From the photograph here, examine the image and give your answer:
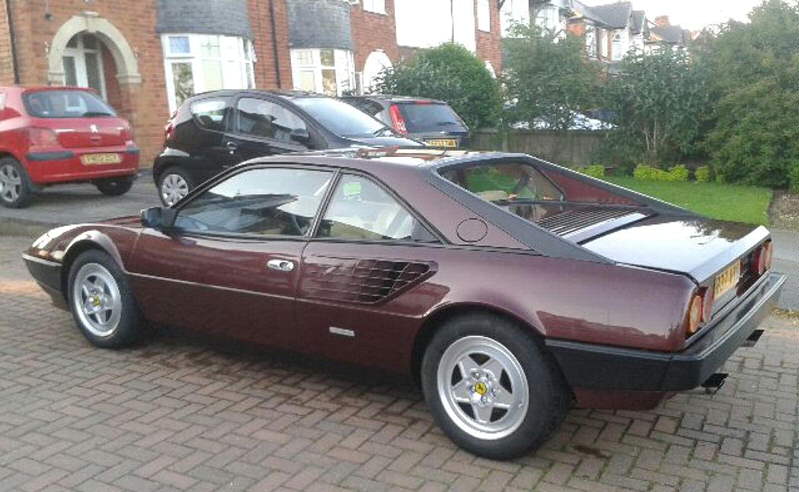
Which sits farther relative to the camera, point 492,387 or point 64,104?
point 64,104

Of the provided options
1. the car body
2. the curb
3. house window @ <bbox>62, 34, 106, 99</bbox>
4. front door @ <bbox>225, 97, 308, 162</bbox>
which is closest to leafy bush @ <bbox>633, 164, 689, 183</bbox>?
the car body

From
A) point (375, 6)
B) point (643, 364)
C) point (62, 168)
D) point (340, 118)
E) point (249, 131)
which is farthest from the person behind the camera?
point (375, 6)

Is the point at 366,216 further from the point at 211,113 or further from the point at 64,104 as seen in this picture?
the point at 64,104

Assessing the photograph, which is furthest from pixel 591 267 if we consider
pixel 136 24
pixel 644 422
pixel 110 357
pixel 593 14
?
pixel 593 14

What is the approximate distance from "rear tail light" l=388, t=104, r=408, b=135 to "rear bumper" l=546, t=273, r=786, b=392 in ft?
28.2

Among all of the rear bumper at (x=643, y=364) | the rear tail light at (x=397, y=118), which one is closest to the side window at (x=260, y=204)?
the rear bumper at (x=643, y=364)

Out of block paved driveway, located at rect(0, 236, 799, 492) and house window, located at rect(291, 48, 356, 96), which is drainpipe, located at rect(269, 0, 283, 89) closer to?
house window, located at rect(291, 48, 356, 96)

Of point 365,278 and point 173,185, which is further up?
point 173,185

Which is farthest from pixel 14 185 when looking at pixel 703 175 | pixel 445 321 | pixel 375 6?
pixel 375 6

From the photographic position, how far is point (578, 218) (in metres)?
3.98

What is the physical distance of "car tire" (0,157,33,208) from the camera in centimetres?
1017

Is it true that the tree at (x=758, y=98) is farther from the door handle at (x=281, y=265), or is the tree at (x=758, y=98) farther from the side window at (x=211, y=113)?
the door handle at (x=281, y=265)

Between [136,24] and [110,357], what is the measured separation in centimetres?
Result: 1267

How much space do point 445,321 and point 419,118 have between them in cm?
882
